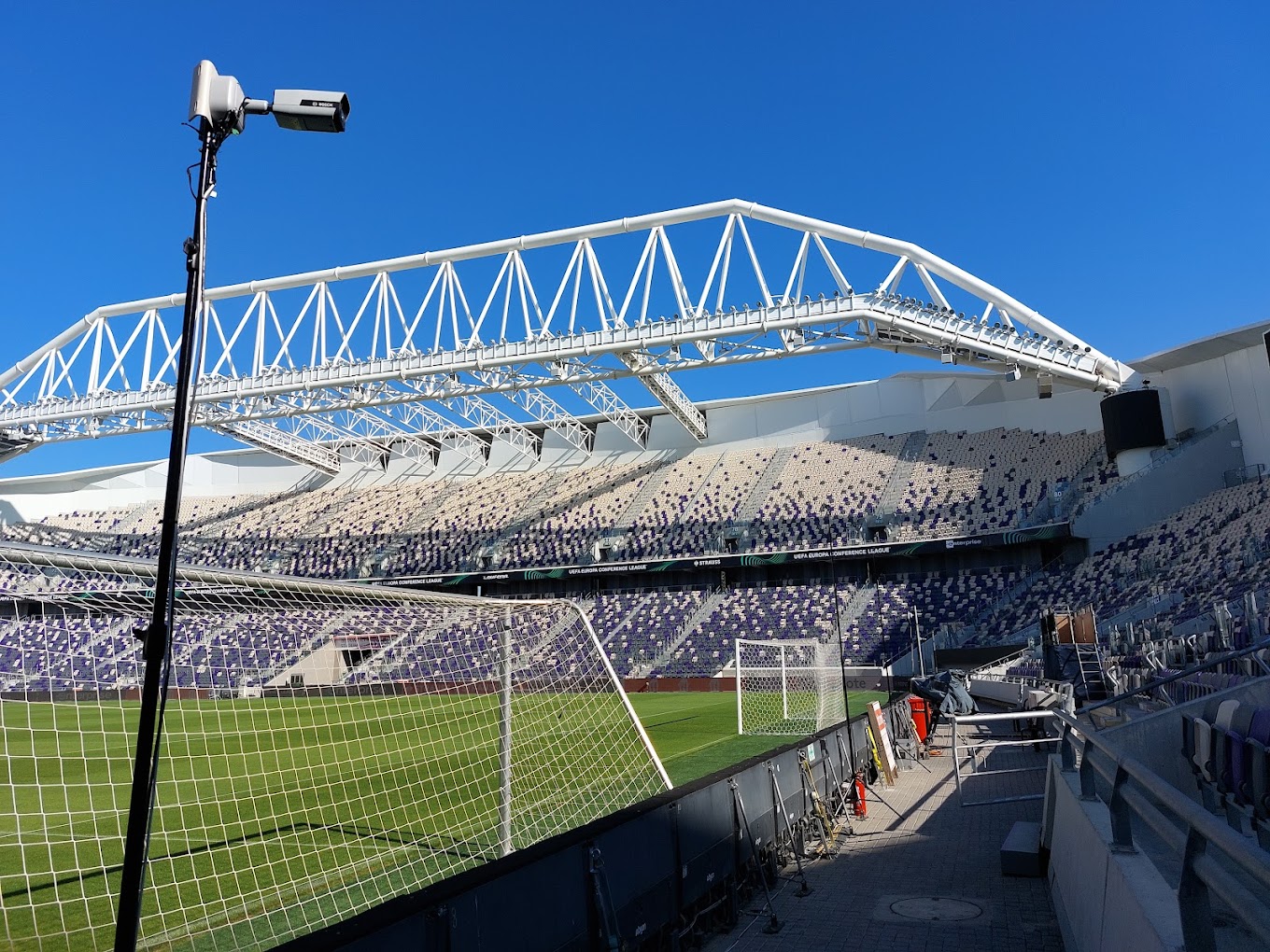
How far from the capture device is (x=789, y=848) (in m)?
8.50

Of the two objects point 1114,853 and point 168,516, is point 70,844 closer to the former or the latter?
point 168,516

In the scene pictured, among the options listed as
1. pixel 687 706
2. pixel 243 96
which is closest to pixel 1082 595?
pixel 687 706

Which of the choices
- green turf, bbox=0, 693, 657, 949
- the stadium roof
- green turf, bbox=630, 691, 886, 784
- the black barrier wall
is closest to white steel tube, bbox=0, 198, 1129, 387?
the stadium roof

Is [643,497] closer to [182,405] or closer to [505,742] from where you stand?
Answer: [505,742]

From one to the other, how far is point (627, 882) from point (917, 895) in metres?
3.12

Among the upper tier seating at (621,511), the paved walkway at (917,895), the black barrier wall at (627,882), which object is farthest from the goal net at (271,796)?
the upper tier seating at (621,511)

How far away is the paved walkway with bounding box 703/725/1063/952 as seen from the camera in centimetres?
623

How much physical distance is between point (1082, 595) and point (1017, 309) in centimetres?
1043

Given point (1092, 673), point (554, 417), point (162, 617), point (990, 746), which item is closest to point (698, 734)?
point (1092, 673)

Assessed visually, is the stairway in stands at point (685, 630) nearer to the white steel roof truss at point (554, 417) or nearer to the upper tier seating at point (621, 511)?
the upper tier seating at point (621, 511)

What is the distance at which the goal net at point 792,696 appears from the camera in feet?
56.6

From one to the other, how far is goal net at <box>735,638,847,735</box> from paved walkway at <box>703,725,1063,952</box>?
4.05 m

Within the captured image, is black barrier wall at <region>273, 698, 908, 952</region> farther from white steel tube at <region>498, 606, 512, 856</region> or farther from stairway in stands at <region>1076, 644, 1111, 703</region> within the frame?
stairway in stands at <region>1076, 644, 1111, 703</region>

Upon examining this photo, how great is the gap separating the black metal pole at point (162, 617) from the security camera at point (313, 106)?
279mm
